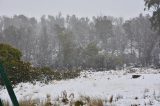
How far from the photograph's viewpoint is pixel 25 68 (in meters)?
20.1

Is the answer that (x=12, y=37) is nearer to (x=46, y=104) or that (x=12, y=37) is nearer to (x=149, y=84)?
(x=149, y=84)

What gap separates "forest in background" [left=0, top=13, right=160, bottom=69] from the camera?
58.5 m

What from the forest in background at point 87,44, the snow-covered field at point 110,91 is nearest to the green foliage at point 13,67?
the snow-covered field at point 110,91

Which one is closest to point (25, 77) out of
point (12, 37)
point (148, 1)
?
point (148, 1)

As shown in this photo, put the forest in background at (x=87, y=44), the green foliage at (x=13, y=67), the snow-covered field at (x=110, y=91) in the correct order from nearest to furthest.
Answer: the snow-covered field at (x=110, y=91) → the green foliage at (x=13, y=67) → the forest in background at (x=87, y=44)

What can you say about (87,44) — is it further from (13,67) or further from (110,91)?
(110,91)

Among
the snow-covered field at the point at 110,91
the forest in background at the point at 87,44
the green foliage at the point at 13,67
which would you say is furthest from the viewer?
the forest in background at the point at 87,44

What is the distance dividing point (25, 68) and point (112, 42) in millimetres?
78431

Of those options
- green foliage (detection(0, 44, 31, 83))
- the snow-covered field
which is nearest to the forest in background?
green foliage (detection(0, 44, 31, 83))

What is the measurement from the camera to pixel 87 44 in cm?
6825

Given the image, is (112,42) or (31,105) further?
(112,42)

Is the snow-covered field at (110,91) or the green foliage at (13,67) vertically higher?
the green foliage at (13,67)

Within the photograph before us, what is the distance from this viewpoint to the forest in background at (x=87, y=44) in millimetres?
58500

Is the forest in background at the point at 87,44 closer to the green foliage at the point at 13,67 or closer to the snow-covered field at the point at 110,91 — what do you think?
the green foliage at the point at 13,67
